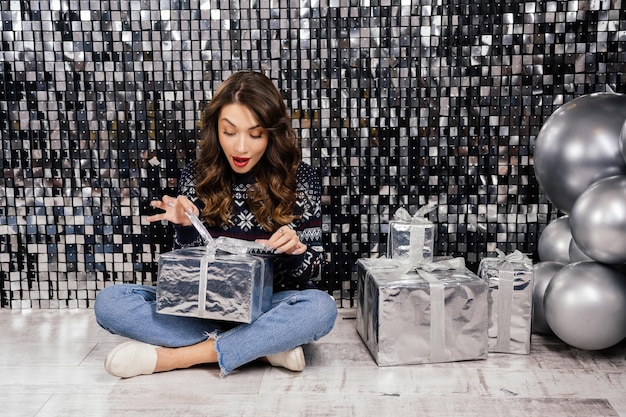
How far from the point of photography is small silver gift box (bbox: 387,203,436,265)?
1.80m

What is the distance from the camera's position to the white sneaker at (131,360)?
5.19ft

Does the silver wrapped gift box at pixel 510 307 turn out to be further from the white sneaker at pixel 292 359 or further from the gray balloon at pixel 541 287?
the white sneaker at pixel 292 359

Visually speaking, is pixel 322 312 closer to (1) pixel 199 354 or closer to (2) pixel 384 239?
(1) pixel 199 354

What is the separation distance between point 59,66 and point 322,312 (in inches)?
43.9

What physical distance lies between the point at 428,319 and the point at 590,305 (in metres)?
0.37

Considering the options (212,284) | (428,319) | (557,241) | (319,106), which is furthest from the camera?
(319,106)

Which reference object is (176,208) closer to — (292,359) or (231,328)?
(231,328)

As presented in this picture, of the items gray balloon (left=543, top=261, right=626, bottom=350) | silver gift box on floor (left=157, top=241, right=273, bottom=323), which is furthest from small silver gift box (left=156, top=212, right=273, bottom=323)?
gray balloon (left=543, top=261, right=626, bottom=350)

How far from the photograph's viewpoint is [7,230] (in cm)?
216

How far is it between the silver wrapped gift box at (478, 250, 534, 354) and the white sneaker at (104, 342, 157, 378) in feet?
2.74

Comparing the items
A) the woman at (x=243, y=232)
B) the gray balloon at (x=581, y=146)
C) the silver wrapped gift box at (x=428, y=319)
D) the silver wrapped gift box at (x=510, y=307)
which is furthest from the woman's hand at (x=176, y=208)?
the gray balloon at (x=581, y=146)

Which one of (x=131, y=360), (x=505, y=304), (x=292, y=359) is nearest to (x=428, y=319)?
(x=505, y=304)

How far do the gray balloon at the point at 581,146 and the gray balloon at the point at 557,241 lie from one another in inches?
6.1

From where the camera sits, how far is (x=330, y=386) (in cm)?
157
